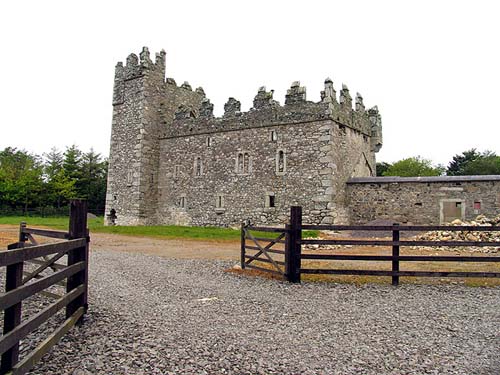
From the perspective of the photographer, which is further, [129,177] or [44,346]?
[129,177]

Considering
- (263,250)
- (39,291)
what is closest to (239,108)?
(263,250)

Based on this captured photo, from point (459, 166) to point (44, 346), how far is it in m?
59.0

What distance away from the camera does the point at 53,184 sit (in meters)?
42.6

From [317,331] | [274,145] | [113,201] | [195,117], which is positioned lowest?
[317,331]

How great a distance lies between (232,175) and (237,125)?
9.65 ft

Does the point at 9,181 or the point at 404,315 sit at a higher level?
the point at 9,181

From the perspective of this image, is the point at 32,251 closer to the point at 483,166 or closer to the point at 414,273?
the point at 414,273

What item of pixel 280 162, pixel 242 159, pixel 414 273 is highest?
pixel 242 159

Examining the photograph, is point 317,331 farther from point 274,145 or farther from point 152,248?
point 274,145

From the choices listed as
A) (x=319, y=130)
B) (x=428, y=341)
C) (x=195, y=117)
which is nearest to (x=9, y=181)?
(x=195, y=117)

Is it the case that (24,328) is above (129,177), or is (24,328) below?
below

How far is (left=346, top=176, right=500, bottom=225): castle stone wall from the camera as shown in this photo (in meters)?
19.9

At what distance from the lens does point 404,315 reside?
665 cm

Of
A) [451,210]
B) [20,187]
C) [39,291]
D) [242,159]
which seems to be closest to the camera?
[39,291]
